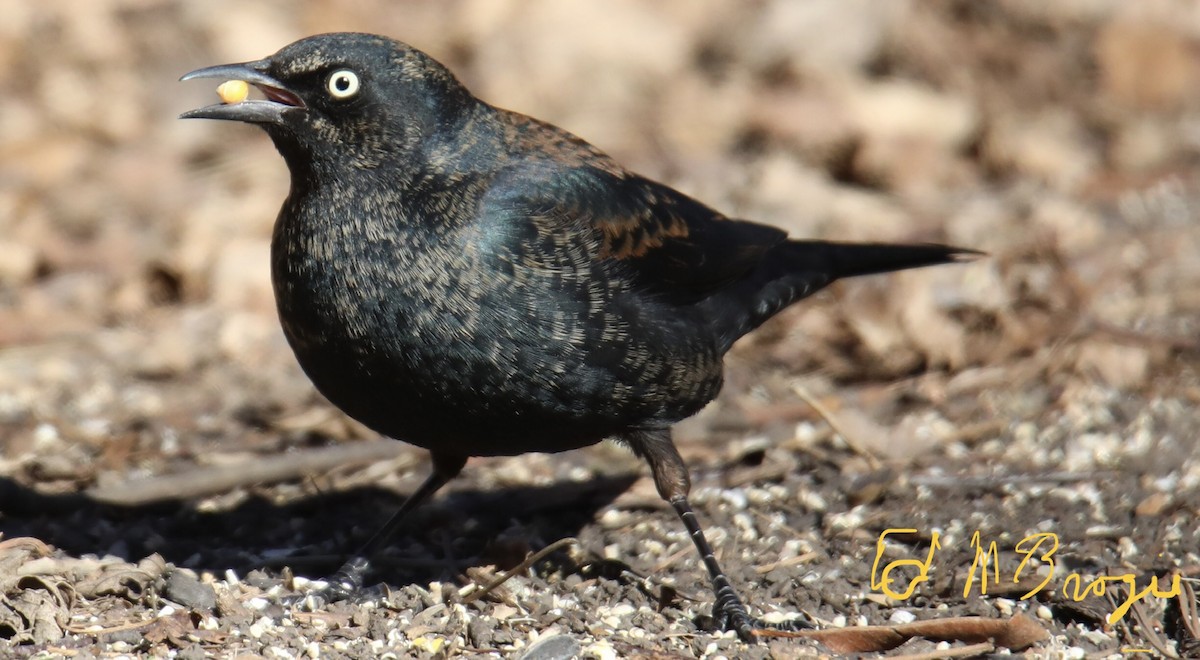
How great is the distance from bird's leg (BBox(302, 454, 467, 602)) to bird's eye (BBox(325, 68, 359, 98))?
1277mm

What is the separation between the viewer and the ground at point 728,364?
4.22 meters

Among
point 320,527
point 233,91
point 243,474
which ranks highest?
point 233,91

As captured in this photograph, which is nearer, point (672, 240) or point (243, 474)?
point (672, 240)

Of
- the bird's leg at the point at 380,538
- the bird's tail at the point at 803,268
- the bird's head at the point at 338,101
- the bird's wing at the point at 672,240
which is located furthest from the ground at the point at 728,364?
the bird's head at the point at 338,101

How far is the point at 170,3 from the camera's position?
913 cm

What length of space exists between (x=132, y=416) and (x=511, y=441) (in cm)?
234

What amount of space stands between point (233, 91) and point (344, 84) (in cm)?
33

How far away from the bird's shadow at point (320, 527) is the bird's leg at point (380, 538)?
0.06m

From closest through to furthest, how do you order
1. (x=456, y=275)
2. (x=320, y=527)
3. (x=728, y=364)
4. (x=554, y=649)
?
(x=554, y=649) < (x=456, y=275) < (x=320, y=527) < (x=728, y=364)

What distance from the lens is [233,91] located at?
4238mm

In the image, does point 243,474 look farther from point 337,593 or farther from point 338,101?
point 338,101

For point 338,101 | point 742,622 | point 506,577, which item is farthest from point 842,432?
point 338,101

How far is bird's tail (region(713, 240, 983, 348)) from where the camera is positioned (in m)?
5.03
